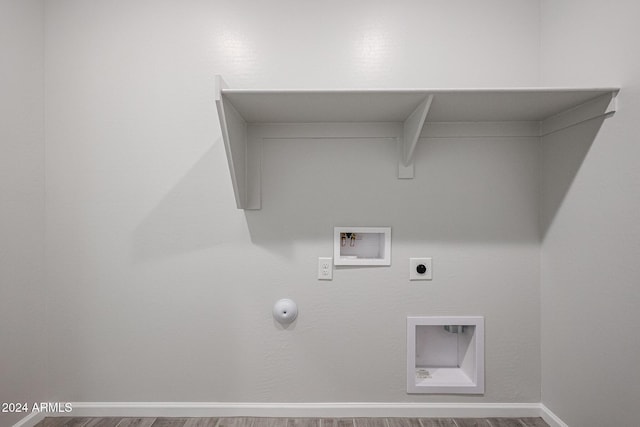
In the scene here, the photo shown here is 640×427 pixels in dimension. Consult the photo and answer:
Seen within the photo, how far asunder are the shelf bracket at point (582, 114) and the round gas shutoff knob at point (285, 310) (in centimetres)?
147

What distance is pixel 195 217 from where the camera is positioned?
5.74 ft

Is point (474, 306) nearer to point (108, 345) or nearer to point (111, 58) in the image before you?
point (108, 345)

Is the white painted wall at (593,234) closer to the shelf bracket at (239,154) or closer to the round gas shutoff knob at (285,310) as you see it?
the round gas shutoff knob at (285,310)

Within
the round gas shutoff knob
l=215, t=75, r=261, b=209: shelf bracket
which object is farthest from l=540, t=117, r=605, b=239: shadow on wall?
l=215, t=75, r=261, b=209: shelf bracket

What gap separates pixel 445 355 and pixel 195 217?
1464 millimetres

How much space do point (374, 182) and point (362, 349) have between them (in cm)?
83

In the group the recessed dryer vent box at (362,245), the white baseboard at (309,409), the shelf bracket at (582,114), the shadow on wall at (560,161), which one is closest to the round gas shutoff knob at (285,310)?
the recessed dryer vent box at (362,245)

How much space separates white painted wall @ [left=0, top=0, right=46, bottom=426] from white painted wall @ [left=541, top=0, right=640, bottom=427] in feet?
8.00

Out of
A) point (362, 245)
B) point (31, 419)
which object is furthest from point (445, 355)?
point (31, 419)

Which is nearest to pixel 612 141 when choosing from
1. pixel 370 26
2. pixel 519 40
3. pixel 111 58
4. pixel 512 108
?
pixel 512 108

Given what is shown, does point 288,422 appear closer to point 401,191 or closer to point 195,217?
point 195,217

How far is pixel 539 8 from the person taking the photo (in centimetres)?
174

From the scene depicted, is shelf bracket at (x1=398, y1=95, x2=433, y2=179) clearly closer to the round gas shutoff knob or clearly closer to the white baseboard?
the round gas shutoff knob

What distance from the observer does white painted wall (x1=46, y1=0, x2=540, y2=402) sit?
174cm
